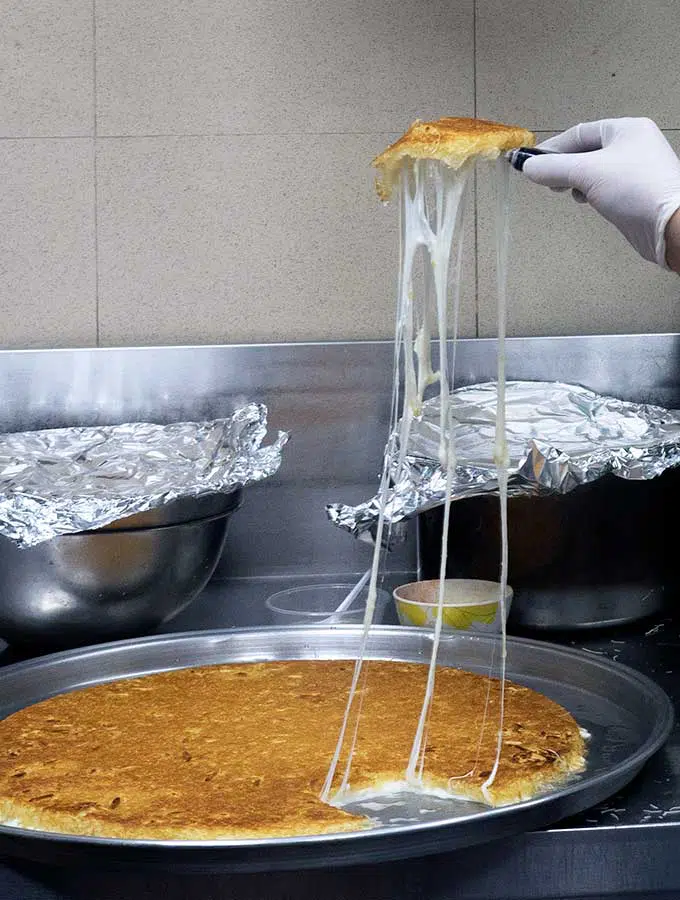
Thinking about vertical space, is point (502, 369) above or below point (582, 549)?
above

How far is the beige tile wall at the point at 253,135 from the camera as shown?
2.02 m

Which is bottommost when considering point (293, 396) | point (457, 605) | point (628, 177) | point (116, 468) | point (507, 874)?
point (507, 874)

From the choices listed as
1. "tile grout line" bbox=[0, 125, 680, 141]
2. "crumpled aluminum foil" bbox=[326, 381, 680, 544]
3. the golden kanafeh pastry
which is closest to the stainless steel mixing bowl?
the golden kanafeh pastry

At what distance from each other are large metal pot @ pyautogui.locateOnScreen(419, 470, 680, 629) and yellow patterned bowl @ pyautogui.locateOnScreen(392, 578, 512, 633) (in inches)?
1.6

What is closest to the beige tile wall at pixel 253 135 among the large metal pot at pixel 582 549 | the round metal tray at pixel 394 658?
the large metal pot at pixel 582 549

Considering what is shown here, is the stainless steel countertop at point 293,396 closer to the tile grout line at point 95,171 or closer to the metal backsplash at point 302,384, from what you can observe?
the metal backsplash at point 302,384

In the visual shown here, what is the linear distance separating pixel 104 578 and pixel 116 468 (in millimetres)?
297

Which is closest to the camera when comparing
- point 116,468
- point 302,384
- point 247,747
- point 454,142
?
point 454,142

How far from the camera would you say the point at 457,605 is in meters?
1.53

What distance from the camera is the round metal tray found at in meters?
0.89

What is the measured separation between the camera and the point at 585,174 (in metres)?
1.26

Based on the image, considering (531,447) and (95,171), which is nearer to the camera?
(531,447)

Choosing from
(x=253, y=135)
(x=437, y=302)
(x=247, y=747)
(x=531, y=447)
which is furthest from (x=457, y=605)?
(x=253, y=135)

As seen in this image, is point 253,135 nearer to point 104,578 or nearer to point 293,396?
point 293,396
